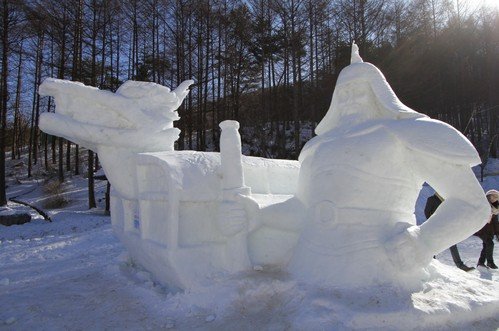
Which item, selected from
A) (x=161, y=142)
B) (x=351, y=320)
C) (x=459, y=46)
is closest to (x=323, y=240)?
(x=351, y=320)

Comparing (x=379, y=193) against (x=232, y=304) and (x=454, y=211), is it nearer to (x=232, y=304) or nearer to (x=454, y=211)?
(x=454, y=211)

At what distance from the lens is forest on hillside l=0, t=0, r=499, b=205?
1489 centimetres

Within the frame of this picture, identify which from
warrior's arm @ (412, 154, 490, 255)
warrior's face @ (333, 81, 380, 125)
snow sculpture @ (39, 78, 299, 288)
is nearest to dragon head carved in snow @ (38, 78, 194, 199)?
snow sculpture @ (39, 78, 299, 288)

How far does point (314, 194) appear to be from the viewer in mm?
3021

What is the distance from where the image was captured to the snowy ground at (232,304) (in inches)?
97.7

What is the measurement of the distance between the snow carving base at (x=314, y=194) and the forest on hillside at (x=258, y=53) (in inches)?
428

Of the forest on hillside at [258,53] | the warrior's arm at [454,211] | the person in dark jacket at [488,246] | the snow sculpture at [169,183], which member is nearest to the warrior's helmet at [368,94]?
the warrior's arm at [454,211]

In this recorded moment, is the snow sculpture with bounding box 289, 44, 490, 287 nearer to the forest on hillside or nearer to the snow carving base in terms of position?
the snow carving base

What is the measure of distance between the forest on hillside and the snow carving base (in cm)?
1088

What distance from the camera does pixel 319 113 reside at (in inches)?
734

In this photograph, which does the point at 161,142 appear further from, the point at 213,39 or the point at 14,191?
the point at 14,191

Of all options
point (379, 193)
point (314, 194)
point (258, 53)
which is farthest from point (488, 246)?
point (258, 53)

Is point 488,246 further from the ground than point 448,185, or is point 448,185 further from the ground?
point 448,185

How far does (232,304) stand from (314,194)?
0.99 metres
